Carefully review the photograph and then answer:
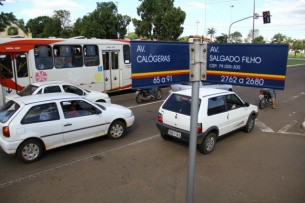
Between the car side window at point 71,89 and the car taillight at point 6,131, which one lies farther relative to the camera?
the car side window at point 71,89

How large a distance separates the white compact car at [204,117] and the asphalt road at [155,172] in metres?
0.48

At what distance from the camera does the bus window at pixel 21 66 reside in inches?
463

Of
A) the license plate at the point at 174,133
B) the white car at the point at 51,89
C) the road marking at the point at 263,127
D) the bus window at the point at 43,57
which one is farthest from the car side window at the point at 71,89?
the road marking at the point at 263,127

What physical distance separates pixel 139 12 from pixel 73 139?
3133 cm

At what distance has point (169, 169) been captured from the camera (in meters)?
6.03

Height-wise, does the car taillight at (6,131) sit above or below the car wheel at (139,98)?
above

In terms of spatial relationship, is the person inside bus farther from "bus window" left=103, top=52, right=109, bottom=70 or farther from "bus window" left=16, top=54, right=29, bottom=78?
"bus window" left=103, top=52, right=109, bottom=70

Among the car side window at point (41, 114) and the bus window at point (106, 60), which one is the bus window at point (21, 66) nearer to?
the bus window at point (106, 60)

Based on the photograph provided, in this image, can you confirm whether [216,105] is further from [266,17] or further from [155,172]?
[266,17]

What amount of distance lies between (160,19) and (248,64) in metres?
33.7

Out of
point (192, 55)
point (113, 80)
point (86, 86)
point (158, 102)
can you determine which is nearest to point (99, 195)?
point (192, 55)

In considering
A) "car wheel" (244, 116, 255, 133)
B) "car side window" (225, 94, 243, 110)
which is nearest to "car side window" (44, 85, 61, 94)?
"car side window" (225, 94, 243, 110)

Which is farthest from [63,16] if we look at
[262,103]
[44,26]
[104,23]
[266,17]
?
[262,103]

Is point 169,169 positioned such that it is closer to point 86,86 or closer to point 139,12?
point 86,86
